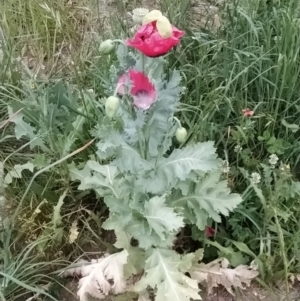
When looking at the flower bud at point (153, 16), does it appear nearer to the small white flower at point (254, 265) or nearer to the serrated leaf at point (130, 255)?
the serrated leaf at point (130, 255)

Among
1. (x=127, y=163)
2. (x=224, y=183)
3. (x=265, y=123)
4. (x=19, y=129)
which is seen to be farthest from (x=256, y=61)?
(x=19, y=129)

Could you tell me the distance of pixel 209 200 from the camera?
1932 millimetres

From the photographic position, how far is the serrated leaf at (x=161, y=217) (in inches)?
69.6

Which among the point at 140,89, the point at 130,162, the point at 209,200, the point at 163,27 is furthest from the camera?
the point at 209,200

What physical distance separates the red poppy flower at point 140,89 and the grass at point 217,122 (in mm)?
328

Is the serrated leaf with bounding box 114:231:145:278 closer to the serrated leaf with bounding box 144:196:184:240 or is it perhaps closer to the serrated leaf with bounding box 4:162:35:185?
the serrated leaf with bounding box 144:196:184:240

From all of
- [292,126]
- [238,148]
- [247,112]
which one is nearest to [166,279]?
[238,148]

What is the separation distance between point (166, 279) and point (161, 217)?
19 cm

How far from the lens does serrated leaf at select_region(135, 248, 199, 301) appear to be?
1.81m

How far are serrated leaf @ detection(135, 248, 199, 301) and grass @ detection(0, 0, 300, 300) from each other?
22 centimetres

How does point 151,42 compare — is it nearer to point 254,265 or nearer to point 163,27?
point 163,27

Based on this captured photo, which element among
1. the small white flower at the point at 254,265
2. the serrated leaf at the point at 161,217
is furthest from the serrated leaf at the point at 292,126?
the serrated leaf at the point at 161,217

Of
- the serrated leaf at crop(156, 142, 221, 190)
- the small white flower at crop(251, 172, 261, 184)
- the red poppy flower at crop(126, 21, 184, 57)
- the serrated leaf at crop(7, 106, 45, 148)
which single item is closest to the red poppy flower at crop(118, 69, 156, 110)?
the red poppy flower at crop(126, 21, 184, 57)

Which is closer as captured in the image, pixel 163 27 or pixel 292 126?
pixel 163 27
